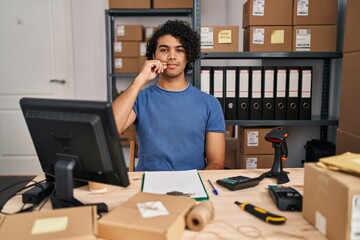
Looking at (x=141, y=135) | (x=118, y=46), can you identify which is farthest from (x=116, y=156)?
(x=118, y=46)

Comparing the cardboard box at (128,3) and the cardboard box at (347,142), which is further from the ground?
the cardboard box at (128,3)

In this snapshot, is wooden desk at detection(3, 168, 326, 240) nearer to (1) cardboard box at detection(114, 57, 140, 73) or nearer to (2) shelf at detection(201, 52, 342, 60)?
(2) shelf at detection(201, 52, 342, 60)

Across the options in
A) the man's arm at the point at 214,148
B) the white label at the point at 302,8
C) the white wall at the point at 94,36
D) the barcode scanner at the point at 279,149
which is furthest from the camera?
the white wall at the point at 94,36

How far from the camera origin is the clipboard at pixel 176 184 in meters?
1.04

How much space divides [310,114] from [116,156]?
1679 millimetres

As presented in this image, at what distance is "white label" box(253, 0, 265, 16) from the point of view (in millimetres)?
2057

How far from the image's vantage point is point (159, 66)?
5.45ft

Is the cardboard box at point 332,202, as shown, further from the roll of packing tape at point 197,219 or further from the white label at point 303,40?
the white label at point 303,40

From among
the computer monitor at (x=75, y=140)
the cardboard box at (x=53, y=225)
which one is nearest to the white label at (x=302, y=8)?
the computer monitor at (x=75, y=140)

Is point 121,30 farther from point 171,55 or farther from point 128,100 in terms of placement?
point 128,100

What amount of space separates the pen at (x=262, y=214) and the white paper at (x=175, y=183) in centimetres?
14

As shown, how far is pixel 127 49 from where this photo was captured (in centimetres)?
319

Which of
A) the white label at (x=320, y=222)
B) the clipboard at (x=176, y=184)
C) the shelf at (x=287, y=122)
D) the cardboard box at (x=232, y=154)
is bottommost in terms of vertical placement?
the cardboard box at (x=232, y=154)

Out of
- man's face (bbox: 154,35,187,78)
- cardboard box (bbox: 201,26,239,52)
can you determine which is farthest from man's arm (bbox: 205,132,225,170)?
cardboard box (bbox: 201,26,239,52)
